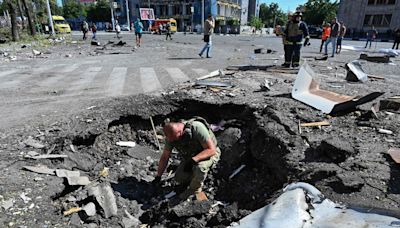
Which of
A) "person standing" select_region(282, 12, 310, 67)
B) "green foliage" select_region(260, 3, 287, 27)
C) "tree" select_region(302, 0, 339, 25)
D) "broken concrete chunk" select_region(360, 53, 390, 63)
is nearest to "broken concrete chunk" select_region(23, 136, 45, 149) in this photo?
"person standing" select_region(282, 12, 310, 67)

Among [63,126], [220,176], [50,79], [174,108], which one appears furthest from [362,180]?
[50,79]

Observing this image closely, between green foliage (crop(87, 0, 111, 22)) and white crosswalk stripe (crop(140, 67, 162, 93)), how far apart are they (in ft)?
236

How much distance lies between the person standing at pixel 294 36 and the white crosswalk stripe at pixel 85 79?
6.19m

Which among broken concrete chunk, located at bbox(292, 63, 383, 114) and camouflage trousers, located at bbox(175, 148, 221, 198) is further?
broken concrete chunk, located at bbox(292, 63, 383, 114)

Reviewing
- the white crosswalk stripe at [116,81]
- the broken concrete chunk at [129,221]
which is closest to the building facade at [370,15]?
the white crosswalk stripe at [116,81]

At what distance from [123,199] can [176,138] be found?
1118 millimetres

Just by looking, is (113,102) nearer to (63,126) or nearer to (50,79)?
(63,126)

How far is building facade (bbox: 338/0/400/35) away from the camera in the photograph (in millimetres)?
39444

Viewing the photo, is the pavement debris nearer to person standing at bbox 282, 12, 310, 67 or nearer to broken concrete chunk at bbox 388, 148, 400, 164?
broken concrete chunk at bbox 388, 148, 400, 164

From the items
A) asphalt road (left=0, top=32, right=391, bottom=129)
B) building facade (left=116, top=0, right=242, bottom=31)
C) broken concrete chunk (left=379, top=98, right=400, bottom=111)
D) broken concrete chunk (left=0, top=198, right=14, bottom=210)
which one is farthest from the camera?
building facade (left=116, top=0, right=242, bottom=31)

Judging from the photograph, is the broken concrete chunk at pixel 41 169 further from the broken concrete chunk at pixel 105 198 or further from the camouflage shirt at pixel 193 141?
the camouflage shirt at pixel 193 141

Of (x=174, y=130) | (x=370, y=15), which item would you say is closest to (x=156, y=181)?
(x=174, y=130)

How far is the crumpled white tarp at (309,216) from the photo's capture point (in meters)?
2.03

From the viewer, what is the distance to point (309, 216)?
6.98 feet
